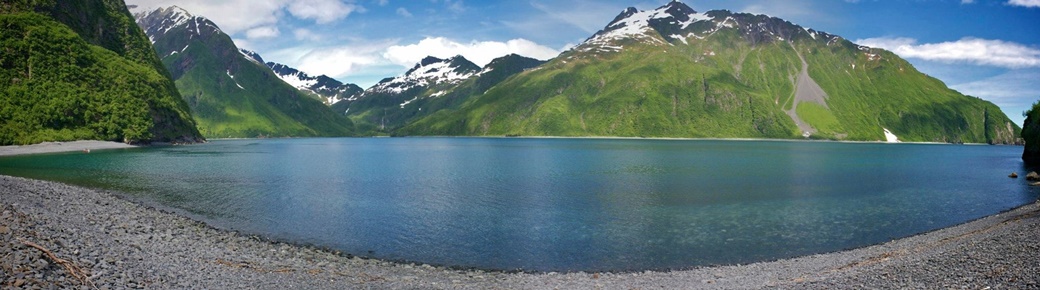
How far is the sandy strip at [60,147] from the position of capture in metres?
127

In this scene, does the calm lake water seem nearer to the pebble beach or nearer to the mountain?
the pebble beach

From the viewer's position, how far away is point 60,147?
141 m

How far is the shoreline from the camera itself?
71.3ft

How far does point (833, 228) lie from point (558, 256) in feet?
87.9

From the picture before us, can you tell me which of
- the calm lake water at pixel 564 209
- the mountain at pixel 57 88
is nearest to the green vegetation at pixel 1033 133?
the calm lake water at pixel 564 209

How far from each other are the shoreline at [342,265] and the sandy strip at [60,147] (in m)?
122

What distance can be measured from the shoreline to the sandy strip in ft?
402

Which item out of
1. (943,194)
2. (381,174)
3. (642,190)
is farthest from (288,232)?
(943,194)

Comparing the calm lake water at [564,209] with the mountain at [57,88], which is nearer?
the calm lake water at [564,209]

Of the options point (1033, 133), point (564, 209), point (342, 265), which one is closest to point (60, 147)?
point (564, 209)

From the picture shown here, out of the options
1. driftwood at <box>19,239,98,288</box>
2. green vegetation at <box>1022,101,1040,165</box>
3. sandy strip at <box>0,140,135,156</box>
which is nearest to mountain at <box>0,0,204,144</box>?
sandy strip at <box>0,140,135,156</box>

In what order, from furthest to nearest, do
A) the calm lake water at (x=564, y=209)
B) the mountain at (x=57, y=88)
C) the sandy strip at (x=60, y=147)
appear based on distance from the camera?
the mountain at (x=57, y=88)
the sandy strip at (x=60, y=147)
the calm lake water at (x=564, y=209)

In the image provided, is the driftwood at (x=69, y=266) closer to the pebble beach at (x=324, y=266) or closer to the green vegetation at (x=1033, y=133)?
the pebble beach at (x=324, y=266)

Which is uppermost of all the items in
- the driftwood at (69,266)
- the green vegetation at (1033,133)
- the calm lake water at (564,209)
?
the green vegetation at (1033,133)
